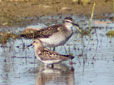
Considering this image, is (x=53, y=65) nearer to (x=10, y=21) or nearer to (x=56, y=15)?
(x=10, y=21)

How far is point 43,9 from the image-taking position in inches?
687

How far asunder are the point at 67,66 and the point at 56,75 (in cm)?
82

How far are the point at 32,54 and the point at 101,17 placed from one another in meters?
6.33

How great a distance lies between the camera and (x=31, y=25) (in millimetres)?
15109

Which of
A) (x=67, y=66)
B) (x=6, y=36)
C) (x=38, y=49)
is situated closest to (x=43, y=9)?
(x=6, y=36)

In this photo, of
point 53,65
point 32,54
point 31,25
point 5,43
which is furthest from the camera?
point 31,25

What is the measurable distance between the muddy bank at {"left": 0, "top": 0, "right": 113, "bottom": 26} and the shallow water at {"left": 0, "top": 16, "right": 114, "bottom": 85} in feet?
11.7

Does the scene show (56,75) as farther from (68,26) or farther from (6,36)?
(6,36)

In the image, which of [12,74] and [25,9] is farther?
[25,9]

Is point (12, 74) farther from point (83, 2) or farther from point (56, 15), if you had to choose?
point (83, 2)

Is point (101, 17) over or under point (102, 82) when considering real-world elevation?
over

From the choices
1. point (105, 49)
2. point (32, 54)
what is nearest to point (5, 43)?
point (32, 54)

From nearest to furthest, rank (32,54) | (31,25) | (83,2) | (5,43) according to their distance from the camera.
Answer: (32,54), (5,43), (31,25), (83,2)

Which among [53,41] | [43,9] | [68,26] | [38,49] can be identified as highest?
[43,9]
